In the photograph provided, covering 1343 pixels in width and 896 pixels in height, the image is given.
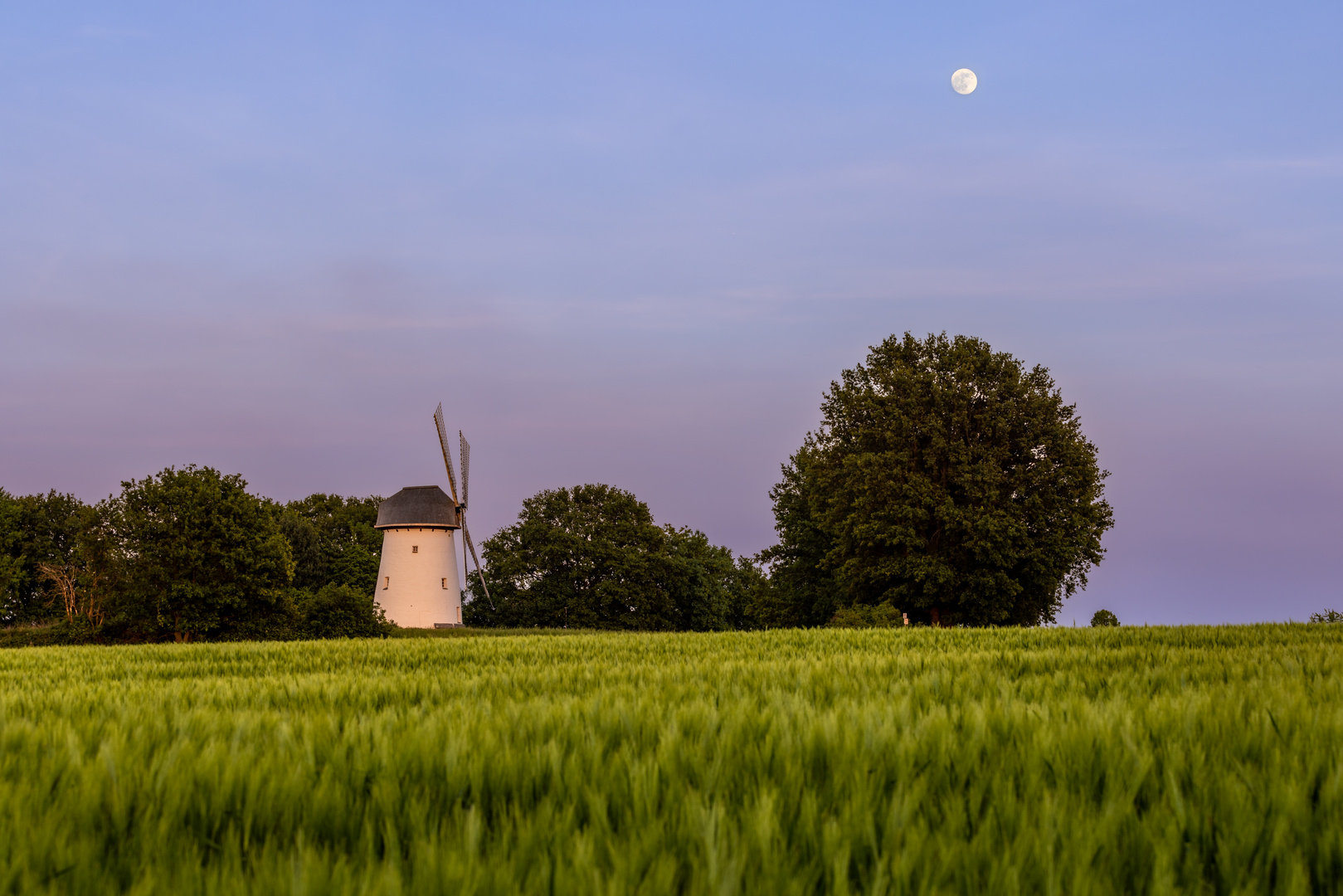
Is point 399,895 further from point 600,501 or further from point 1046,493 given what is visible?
point 600,501

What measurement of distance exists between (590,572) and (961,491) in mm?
40681

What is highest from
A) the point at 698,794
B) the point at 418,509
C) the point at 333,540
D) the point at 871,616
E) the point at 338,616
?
the point at 418,509

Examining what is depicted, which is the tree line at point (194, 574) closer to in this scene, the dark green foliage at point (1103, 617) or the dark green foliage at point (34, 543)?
Result: the dark green foliage at point (34, 543)

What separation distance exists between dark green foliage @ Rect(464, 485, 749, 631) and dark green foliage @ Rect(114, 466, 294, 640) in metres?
29.9

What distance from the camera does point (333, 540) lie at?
298 feet

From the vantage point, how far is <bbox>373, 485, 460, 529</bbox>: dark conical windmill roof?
6538 cm

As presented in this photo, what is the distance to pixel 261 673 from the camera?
10188 millimetres

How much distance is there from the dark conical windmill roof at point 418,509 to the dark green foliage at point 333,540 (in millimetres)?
13714

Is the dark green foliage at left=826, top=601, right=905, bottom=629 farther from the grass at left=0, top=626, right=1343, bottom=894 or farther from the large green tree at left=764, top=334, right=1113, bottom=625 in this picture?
the grass at left=0, top=626, right=1343, bottom=894

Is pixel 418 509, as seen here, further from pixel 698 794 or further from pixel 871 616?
pixel 698 794

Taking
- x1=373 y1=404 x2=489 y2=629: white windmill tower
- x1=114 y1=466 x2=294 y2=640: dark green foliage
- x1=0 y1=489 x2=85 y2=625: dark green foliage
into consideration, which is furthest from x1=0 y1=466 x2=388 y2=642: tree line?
x1=0 y1=489 x2=85 y2=625: dark green foliage

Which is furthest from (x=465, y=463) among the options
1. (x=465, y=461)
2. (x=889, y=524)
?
(x=889, y=524)

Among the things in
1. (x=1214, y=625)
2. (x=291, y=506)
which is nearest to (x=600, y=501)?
(x=291, y=506)

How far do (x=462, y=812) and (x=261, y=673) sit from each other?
8.59 metres
